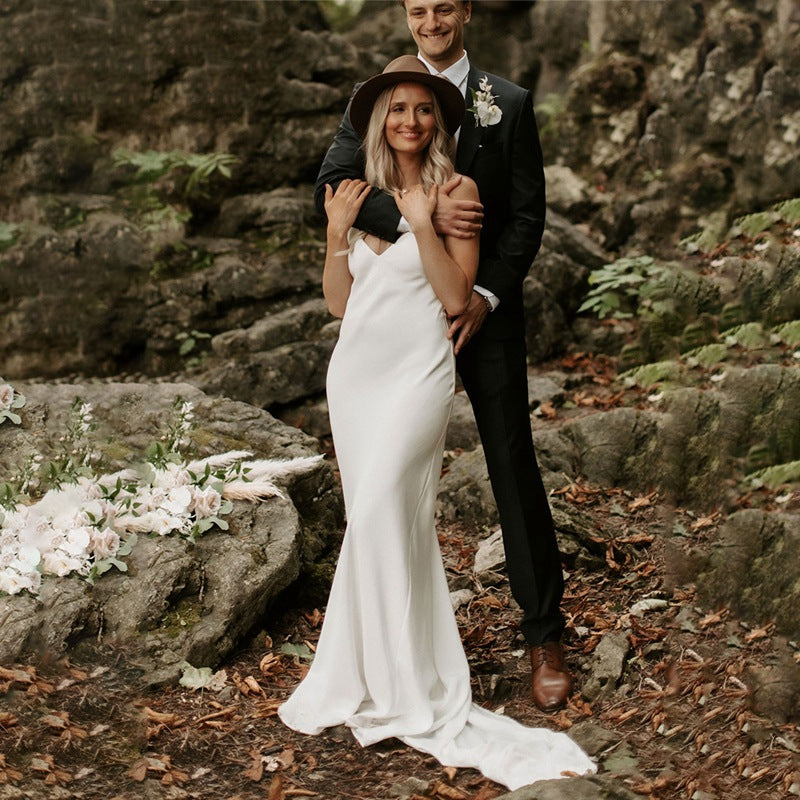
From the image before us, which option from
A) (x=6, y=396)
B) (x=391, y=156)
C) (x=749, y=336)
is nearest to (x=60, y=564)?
(x=6, y=396)

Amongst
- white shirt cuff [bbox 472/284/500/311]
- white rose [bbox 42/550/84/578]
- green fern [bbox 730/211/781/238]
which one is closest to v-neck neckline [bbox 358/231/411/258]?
white shirt cuff [bbox 472/284/500/311]

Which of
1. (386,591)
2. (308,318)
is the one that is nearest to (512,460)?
(386,591)

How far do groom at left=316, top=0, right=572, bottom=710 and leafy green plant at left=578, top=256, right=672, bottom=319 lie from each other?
3633 millimetres

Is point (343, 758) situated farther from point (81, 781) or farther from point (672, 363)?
point (672, 363)

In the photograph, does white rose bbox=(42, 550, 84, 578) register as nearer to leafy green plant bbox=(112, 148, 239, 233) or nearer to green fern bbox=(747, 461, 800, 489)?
green fern bbox=(747, 461, 800, 489)

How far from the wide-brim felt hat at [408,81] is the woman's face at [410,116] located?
0.13 ft

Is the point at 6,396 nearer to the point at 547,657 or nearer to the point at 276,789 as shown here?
the point at 276,789

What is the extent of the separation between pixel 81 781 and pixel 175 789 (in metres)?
0.37

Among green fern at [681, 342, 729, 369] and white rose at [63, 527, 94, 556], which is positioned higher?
green fern at [681, 342, 729, 369]

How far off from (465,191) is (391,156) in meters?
0.37

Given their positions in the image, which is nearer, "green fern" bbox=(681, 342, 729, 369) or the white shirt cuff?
the white shirt cuff

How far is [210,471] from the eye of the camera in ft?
17.1

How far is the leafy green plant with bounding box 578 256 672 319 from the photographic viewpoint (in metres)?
8.05

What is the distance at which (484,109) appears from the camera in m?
4.27
